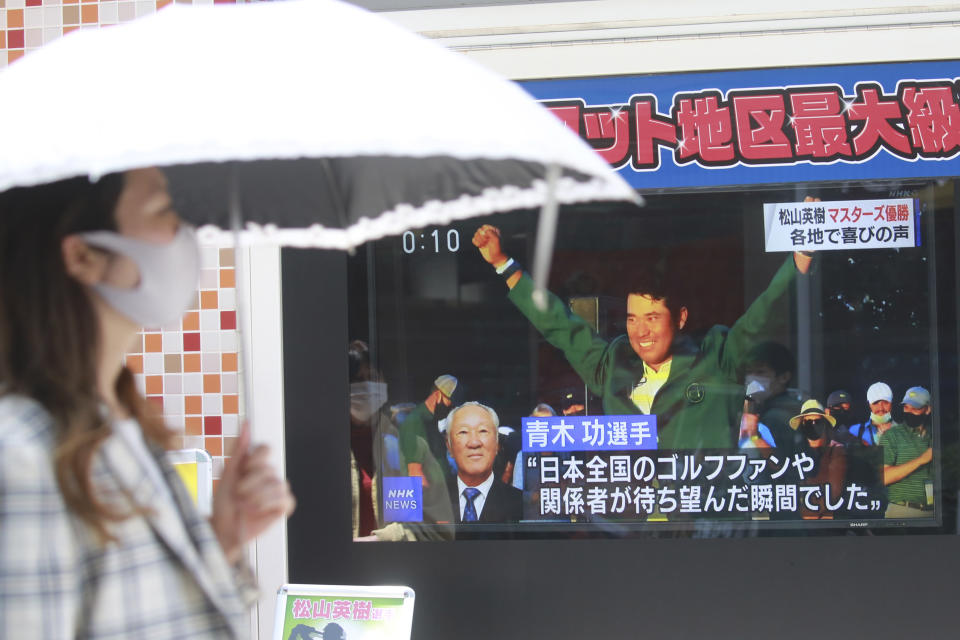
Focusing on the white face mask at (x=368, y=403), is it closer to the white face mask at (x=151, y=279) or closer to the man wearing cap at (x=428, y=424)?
the man wearing cap at (x=428, y=424)

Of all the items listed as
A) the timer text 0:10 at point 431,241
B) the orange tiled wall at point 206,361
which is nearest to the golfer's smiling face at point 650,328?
the timer text 0:10 at point 431,241

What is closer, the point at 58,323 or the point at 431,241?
the point at 58,323

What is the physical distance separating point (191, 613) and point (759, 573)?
10.8 feet

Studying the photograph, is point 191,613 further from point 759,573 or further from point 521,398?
point 759,573

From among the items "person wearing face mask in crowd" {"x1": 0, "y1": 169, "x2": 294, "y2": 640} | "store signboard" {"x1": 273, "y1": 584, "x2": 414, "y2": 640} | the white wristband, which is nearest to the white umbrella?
"person wearing face mask in crowd" {"x1": 0, "y1": 169, "x2": 294, "y2": 640}

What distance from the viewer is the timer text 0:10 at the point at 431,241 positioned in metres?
4.28

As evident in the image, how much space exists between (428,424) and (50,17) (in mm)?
2609

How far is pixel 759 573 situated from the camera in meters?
4.14

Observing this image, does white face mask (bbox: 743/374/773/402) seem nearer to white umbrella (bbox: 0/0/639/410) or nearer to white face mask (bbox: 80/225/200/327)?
white umbrella (bbox: 0/0/639/410)

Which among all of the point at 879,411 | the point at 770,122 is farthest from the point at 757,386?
the point at 770,122

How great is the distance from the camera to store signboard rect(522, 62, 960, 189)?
13.3 ft

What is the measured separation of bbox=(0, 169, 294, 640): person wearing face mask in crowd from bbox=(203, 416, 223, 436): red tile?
2676mm
